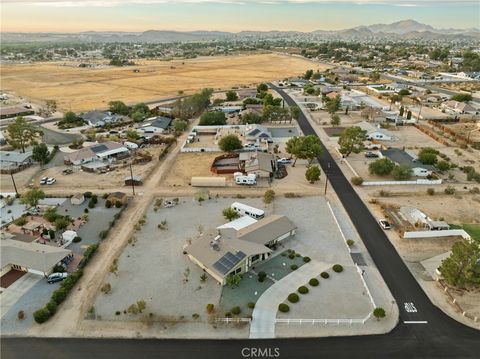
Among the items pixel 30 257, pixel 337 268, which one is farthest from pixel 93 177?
pixel 337 268

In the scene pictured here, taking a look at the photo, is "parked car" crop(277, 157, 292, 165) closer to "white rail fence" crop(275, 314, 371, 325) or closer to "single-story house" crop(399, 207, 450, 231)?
"single-story house" crop(399, 207, 450, 231)

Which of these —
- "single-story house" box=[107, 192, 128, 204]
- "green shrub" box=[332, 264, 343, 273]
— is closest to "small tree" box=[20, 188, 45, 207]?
"single-story house" box=[107, 192, 128, 204]

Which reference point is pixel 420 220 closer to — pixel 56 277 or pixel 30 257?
pixel 56 277

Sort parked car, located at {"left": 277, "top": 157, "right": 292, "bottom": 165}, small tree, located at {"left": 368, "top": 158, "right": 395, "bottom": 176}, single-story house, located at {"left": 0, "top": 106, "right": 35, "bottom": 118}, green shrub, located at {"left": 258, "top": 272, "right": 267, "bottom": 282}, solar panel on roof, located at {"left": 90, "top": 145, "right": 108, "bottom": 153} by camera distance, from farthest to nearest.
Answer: single-story house, located at {"left": 0, "top": 106, "right": 35, "bottom": 118}, solar panel on roof, located at {"left": 90, "top": 145, "right": 108, "bottom": 153}, parked car, located at {"left": 277, "top": 157, "right": 292, "bottom": 165}, small tree, located at {"left": 368, "top": 158, "right": 395, "bottom": 176}, green shrub, located at {"left": 258, "top": 272, "right": 267, "bottom": 282}

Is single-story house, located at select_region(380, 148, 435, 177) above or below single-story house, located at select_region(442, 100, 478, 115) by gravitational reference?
below

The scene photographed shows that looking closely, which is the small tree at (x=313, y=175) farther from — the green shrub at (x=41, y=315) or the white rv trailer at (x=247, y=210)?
the green shrub at (x=41, y=315)

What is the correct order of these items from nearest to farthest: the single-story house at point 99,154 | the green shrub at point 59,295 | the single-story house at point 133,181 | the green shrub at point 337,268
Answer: the green shrub at point 59,295
the green shrub at point 337,268
the single-story house at point 133,181
the single-story house at point 99,154

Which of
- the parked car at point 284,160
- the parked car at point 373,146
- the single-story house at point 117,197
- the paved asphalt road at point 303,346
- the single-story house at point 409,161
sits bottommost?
the paved asphalt road at point 303,346

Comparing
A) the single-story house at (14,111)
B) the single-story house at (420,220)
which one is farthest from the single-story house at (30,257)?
the single-story house at (14,111)
